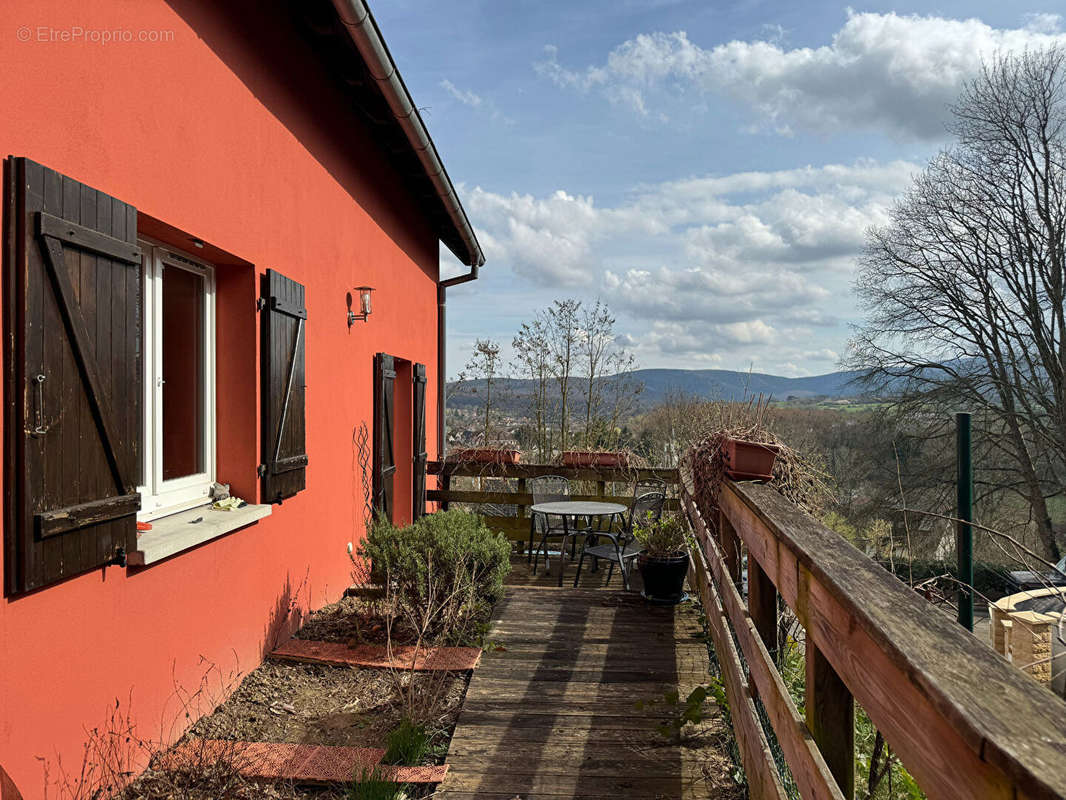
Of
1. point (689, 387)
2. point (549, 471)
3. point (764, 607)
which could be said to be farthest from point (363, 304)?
point (689, 387)

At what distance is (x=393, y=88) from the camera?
14.8 ft

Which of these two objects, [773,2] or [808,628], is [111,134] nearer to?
[808,628]

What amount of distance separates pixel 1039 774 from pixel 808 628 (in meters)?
0.93

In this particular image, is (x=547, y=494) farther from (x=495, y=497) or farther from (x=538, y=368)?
(x=538, y=368)

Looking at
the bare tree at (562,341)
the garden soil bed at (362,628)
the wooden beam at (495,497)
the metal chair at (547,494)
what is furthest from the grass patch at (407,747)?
the bare tree at (562,341)

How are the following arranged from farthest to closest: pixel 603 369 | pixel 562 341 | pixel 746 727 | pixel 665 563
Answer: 1. pixel 603 369
2. pixel 562 341
3. pixel 665 563
4. pixel 746 727

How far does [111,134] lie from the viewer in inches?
96.5

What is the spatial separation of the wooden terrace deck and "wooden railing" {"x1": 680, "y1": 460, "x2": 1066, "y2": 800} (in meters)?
0.56

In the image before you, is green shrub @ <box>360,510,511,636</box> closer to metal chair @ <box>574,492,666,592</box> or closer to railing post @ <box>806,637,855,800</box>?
metal chair @ <box>574,492,666,592</box>

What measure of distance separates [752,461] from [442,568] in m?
1.89

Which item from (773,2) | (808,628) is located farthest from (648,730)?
(773,2)

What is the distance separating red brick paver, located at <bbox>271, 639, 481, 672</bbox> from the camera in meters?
3.72

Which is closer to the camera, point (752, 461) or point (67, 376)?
point (67, 376)

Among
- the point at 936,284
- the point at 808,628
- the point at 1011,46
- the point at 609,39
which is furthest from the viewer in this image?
the point at 936,284
